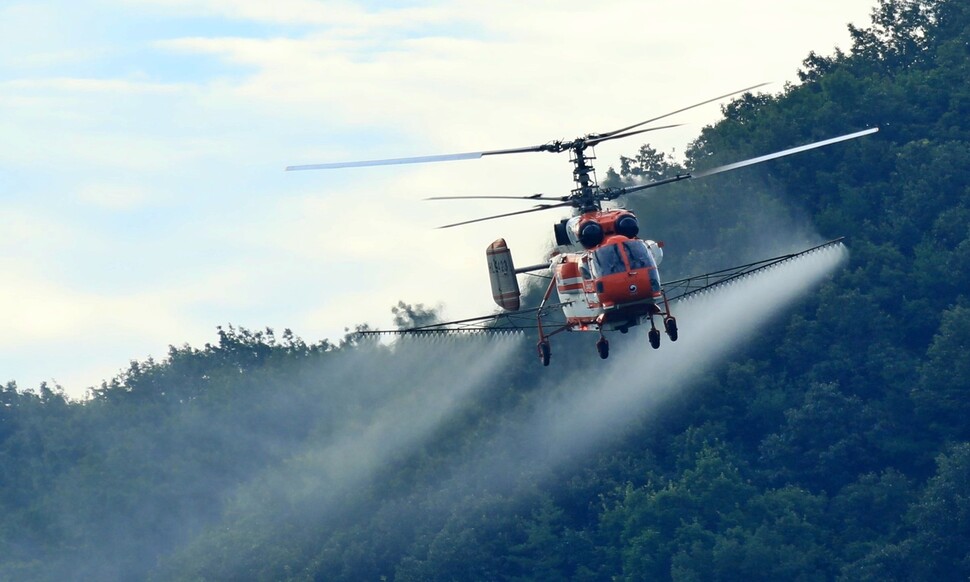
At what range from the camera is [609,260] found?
177 ft

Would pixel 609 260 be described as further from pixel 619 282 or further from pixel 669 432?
pixel 669 432

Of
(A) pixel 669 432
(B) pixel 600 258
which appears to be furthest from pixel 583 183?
(A) pixel 669 432

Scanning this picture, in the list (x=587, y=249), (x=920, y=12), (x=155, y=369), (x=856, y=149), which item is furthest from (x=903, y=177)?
(x=587, y=249)

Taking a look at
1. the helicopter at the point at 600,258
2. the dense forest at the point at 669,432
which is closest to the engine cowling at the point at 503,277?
the helicopter at the point at 600,258

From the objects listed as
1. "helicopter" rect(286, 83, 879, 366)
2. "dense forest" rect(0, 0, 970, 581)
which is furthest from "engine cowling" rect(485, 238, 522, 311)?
"dense forest" rect(0, 0, 970, 581)

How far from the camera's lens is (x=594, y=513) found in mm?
126000

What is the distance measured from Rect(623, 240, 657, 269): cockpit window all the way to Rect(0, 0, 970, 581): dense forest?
59.8 m

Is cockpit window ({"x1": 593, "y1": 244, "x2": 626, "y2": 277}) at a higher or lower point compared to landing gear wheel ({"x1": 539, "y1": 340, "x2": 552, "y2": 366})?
higher

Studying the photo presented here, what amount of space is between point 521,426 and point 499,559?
10639 mm

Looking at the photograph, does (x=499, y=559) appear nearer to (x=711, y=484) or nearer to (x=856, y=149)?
(x=711, y=484)

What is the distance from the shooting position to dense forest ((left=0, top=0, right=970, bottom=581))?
11981 centimetres

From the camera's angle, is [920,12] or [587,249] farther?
[920,12]

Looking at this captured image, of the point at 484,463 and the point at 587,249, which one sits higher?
the point at 587,249

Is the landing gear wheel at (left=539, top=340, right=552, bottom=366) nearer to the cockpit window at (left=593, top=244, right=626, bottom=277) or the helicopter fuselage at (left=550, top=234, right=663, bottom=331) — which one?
the helicopter fuselage at (left=550, top=234, right=663, bottom=331)
